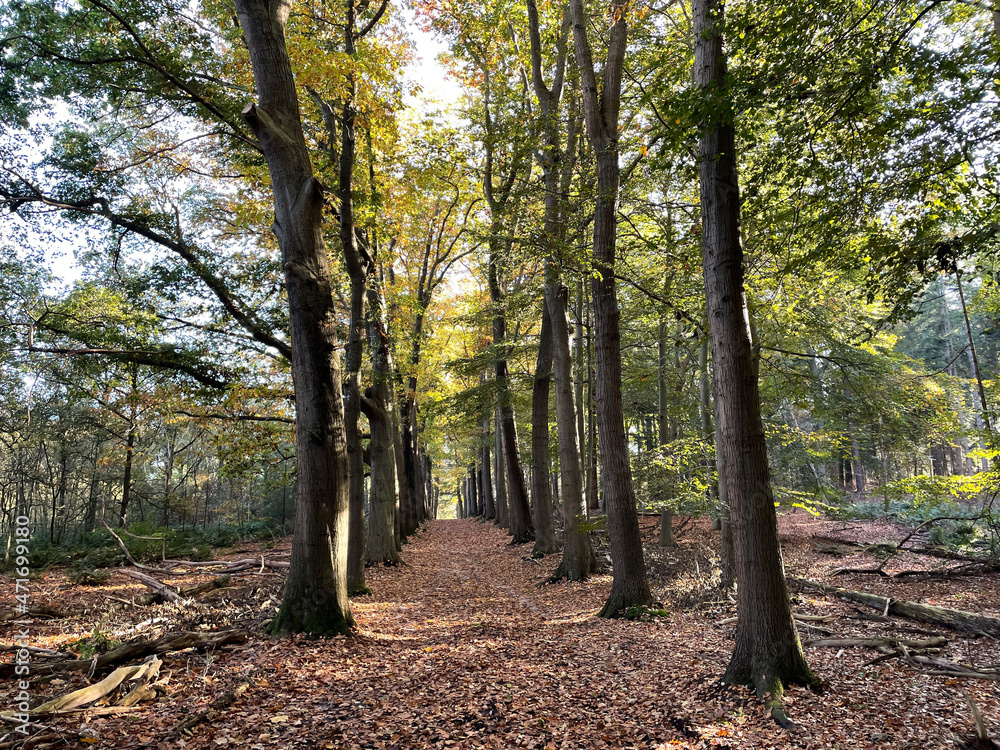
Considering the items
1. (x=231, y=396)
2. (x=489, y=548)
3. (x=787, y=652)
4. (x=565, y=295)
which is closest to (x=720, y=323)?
(x=787, y=652)

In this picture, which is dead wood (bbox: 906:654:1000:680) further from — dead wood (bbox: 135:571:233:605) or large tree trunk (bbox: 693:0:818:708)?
dead wood (bbox: 135:571:233:605)

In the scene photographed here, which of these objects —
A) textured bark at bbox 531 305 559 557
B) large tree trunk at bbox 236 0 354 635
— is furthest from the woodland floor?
textured bark at bbox 531 305 559 557

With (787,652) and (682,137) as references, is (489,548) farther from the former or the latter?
(682,137)

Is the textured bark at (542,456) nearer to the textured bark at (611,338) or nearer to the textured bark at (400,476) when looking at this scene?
the textured bark at (400,476)

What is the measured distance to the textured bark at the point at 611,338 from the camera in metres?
7.64

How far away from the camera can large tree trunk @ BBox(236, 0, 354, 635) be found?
6129 mm

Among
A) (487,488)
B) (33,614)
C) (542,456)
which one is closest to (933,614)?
(542,456)

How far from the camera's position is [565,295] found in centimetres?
1116

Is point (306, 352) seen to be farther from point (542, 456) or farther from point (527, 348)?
point (527, 348)

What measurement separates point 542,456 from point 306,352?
8698mm

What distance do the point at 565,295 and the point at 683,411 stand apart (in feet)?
15.7

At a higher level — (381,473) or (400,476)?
(381,473)

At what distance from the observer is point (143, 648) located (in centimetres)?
485

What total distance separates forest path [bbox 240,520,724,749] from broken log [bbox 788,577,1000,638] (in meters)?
2.99
